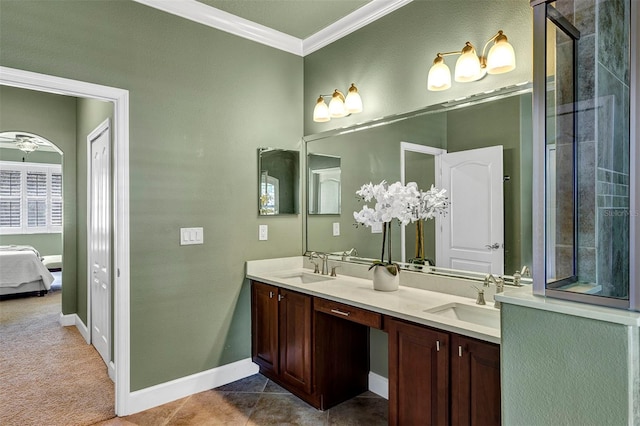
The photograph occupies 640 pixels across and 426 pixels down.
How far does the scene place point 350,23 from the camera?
2.91 metres

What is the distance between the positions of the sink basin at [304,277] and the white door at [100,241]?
4.73 feet

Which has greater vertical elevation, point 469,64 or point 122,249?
point 469,64

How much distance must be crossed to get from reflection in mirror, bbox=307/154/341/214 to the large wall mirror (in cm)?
7

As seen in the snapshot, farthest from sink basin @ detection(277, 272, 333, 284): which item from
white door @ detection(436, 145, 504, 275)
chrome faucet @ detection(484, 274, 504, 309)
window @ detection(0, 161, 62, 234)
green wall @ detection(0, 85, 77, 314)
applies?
window @ detection(0, 161, 62, 234)

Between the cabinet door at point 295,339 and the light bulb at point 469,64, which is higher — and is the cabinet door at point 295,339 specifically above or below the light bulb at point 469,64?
below

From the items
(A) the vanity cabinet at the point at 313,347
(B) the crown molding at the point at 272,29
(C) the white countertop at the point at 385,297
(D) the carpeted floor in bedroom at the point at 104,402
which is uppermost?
(B) the crown molding at the point at 272,29

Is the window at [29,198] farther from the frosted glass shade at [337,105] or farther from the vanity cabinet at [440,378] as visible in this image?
the vanity cabinet at [440,378]

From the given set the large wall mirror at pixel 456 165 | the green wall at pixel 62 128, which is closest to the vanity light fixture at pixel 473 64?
the large wall mirror at pixel 456 165

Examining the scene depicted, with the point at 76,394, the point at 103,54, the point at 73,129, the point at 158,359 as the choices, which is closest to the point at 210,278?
the point at 158,359

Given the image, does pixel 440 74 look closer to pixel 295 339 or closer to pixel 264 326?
pixel 295 339

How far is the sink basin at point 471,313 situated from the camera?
191 centimetres

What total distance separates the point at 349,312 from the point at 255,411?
0.99m

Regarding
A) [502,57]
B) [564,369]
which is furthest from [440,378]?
[502,57]

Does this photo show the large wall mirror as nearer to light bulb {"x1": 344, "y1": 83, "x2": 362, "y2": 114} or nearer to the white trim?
light bulb {"x1": 344, "y1": 83, "x2": 362, "y2": 114}
